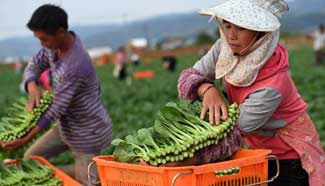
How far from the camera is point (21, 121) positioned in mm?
4230

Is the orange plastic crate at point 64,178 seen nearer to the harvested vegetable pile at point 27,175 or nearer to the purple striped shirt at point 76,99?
the harvested vegetable pile at point 27,175

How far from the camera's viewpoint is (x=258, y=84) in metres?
2.85

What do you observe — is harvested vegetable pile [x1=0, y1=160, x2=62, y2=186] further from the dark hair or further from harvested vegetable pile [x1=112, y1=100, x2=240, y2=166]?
harvested vegetable pile [x1=112, y1=100, x2=240, y2=166]

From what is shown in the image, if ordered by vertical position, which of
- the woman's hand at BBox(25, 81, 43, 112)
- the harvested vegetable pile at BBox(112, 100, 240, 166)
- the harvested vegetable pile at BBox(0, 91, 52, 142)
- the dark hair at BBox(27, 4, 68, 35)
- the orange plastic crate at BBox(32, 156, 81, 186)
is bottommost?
the orange plastic crate at BBox(32, 156, 81, 186)

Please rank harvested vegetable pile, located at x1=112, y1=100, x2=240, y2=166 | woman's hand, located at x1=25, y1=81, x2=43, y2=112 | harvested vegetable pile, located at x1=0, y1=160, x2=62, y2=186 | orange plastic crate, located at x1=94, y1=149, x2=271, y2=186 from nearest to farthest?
1. orange plastic crate, located at x1=94, y1=149, x2=271, y2=186
2. harvested vegetable pile, located at x1=112, y1=100, x2=240, y2=166
3. harvested vegetable pile, located at x1=0, y1=160, x2=62, y2=186
4. woman's hand, located at x1=25, y1=81, x2=43, y2=112

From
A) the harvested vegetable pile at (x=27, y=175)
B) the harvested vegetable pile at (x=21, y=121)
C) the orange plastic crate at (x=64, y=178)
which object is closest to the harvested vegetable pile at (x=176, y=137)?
the orange plastic crate at (x=64, y=178)

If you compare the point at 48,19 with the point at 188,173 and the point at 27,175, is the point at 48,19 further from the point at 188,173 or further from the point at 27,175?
the point at 188,173

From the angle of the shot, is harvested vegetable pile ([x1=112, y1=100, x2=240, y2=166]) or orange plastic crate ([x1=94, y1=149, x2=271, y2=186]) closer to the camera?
orange plastic crate ([x1=94, y1=149, x2=271, y2=186])

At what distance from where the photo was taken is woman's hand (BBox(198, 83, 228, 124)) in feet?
8.80

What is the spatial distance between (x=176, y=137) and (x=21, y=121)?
72.8 inches

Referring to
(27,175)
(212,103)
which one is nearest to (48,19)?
(27,175)

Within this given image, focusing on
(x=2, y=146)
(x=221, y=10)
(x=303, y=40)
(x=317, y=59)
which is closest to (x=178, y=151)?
(x=221, y=10)

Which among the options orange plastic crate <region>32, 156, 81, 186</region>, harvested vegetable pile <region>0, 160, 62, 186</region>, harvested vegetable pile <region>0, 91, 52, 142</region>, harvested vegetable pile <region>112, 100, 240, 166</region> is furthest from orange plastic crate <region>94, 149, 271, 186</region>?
harvested vegetable pile <region>0, 91, 52, 142</region>

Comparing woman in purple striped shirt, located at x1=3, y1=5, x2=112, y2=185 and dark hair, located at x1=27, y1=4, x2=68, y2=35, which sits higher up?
dark hair, located at x1=27, y1=4, x2=68, y2=35
